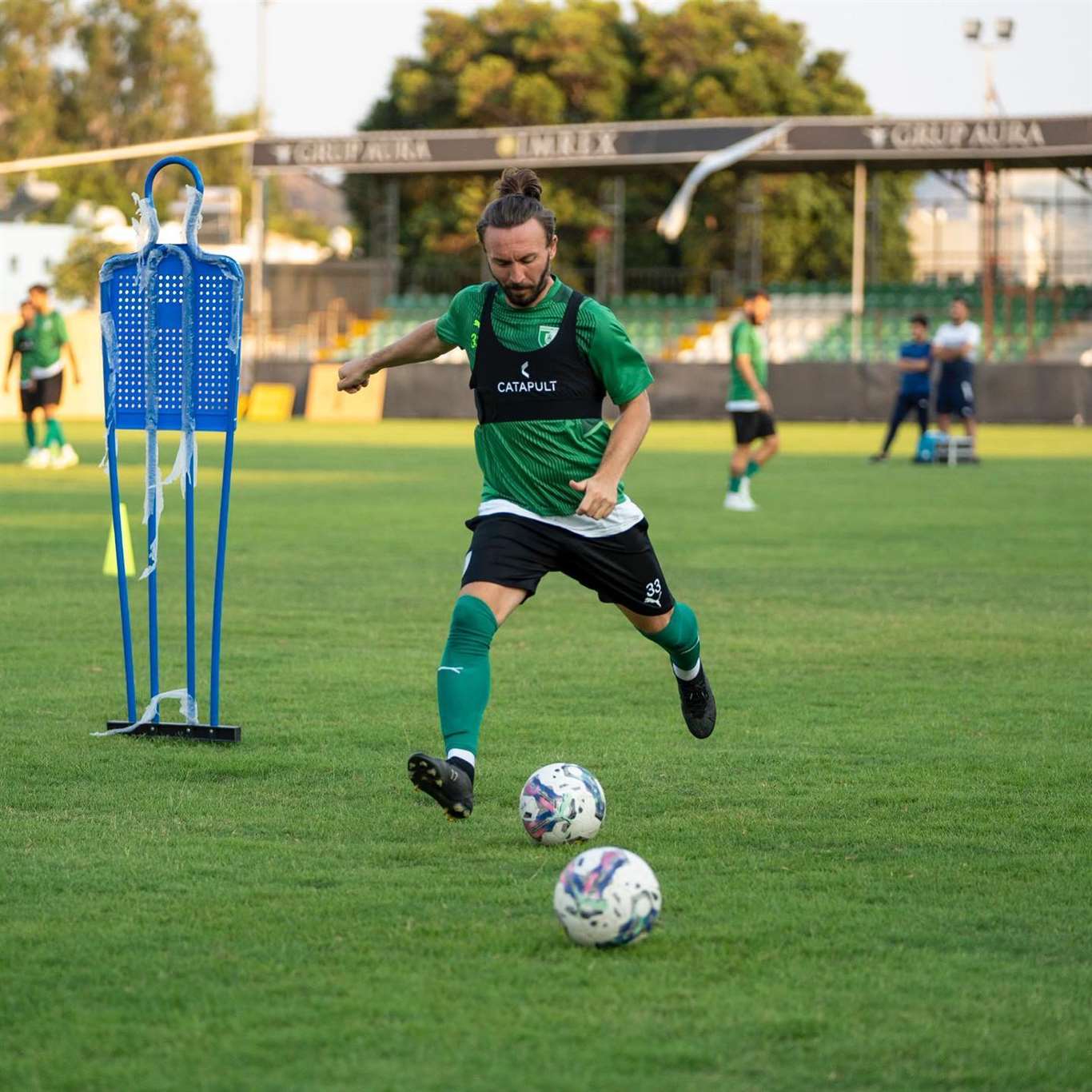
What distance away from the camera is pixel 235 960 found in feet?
14.9

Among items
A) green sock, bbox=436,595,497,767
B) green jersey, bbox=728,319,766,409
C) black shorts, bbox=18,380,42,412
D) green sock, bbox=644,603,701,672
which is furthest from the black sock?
black shorts, bbox=18,380,42,412

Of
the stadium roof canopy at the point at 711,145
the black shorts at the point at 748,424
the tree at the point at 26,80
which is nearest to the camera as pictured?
the black shorts at the point at 748,424

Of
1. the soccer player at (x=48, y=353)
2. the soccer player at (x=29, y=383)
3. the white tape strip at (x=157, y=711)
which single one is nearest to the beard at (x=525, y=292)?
the white tape strip at (x=157, y=711)

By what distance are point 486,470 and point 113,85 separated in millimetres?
78427

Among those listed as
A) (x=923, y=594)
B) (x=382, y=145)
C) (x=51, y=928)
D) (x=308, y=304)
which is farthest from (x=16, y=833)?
(x=308, y=304)

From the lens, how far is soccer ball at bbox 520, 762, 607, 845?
18.6 ft

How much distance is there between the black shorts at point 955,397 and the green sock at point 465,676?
20833 mm

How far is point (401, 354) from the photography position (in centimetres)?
651

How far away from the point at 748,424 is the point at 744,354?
2.37 feet

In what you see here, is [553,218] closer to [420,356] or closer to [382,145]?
[420,356]

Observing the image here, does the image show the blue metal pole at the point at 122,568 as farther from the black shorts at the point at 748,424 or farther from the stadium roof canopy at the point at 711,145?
the stadium roof canopy at the point at 711,145

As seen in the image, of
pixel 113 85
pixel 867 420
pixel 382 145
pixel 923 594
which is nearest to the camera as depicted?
pixel 923 594

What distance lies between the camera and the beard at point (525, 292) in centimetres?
609

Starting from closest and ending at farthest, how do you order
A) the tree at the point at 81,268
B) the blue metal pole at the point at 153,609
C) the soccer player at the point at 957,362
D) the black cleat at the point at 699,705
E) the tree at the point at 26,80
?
1. the black cleat at the point at 699,705
2. the blue metal pole at the point at 153,609
3. the soccer player at the point at 957,362
4. the tree at the point at 81,268
5. the tree at the point at 26,80
